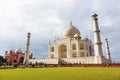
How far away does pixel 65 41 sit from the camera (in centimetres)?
4584

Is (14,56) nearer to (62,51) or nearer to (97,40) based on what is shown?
(62,51)

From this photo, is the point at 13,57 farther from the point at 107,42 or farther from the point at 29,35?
the point at 107,42

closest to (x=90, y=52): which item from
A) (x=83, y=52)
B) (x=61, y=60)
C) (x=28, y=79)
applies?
(x=83, y=52)

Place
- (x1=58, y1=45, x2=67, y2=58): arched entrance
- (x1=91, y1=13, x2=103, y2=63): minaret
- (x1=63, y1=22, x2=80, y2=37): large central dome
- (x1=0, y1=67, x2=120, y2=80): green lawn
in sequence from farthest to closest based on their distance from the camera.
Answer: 1. (x1=63, y1=22, x2=80, y2=37): large central dome
2. (x1=58, y1=45, x2=67, y2=58): arched entrance
3. (x1=91, y1=13, x2=103, y2=63): minaret
4. (x1=0, y1=67, x2=120, y2=80): green lawn

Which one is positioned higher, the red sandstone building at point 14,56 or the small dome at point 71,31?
the small dome at point 71,31

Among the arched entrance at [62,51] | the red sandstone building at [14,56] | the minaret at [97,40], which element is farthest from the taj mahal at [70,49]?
the red sandstone building at [14,56]

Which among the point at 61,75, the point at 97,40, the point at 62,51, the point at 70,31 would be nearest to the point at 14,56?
the point at 62,51

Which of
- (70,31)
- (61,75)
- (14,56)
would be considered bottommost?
(61,75)

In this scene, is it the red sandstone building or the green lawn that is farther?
the red sandstone building

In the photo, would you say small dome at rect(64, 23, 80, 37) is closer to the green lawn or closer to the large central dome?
the large central dome

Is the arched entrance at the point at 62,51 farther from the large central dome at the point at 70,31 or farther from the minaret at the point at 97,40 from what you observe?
the minaret at the point at 97,40

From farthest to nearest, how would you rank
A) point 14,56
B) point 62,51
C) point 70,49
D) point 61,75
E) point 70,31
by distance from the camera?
point 14,56 < point 70,31 < point 62,51 < point 70,49 < point 61,75

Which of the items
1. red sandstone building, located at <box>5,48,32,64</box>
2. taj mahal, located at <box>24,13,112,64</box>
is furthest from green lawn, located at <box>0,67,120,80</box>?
red sandstone building, located at <box>5,48,32,64</box>

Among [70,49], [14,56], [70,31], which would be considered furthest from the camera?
[14,56]
